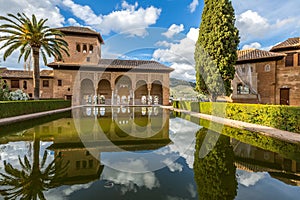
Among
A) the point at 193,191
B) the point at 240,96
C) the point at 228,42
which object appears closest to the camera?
the point at 193,191

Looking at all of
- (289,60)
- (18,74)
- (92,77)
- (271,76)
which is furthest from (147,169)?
(18,74)

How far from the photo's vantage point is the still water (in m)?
2.81

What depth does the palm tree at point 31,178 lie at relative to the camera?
8.81 ft

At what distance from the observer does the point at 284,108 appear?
7.79 meters

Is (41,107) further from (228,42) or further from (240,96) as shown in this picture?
(240,96)

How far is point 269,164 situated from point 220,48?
12.5 metres

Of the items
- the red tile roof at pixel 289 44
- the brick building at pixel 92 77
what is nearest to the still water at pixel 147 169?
the red tile roof at pixel 289 44

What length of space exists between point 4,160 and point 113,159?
2524 millimetres

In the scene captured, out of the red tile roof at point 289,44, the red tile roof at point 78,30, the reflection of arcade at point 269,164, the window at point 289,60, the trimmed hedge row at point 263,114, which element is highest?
the red tile roof at point 78,30

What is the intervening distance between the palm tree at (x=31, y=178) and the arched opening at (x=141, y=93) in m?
27.7

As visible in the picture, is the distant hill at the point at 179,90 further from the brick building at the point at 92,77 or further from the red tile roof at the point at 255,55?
the red tile roof at the point at 255,55

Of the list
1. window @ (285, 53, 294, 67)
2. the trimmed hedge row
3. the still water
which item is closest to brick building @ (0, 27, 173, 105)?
window @ (285, 53, 294, 67)

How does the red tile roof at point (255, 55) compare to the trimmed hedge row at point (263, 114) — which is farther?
the red tile roof at point (255, 55)

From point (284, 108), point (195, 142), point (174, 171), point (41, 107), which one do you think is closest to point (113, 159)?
point (174, 171)
